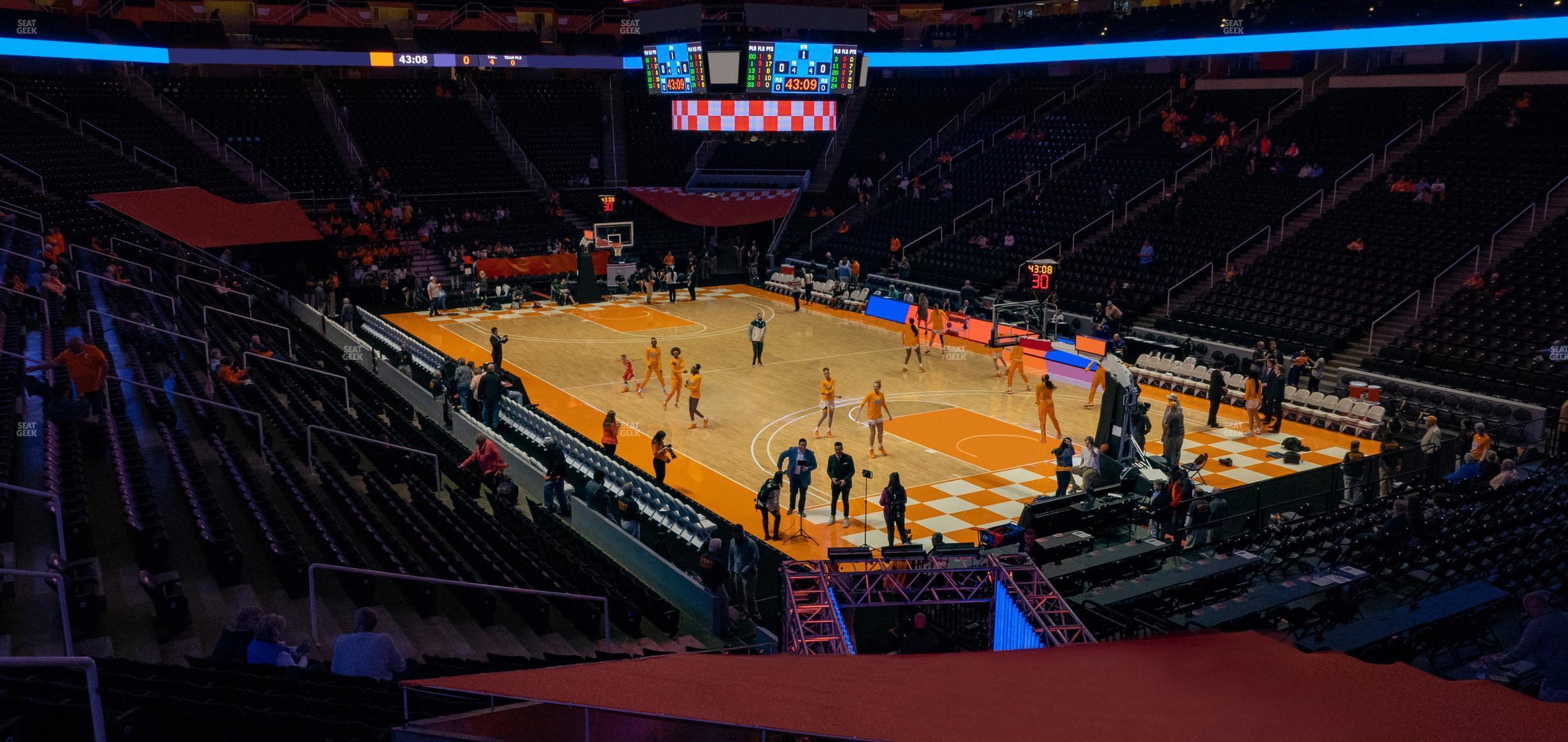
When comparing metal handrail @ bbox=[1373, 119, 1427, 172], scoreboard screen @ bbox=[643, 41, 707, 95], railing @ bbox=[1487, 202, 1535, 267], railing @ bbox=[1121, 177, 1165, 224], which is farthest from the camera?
railing @ bbox=[1121, 177, 1165, 224]

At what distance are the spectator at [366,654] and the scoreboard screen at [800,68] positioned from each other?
64.2 ft

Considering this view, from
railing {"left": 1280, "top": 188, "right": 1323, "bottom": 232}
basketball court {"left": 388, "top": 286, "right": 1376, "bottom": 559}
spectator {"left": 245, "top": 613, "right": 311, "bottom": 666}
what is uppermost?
railing {"left": 1280, "top": 188, "right": 1323, "bottom": 232}

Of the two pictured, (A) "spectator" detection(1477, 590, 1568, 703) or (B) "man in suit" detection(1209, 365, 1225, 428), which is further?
(B) "man in suit" detection(1209, 365, 1225, 428)

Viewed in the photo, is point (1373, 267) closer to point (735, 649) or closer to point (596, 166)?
point (735, 649)

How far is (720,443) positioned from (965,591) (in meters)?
8.63

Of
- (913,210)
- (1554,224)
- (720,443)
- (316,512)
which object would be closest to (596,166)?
(913,210)

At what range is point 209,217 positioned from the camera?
29.5m

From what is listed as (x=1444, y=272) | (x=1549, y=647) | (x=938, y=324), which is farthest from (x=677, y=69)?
(x=1549, y=647)

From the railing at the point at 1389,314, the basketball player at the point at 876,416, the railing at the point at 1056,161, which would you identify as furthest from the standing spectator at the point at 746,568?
the railing at the point at 1056,161

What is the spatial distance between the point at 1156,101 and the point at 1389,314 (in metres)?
16.7

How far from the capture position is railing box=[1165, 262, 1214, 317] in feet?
96.4

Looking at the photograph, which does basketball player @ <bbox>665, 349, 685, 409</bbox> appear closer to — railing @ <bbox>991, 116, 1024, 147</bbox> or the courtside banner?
the courtside banner

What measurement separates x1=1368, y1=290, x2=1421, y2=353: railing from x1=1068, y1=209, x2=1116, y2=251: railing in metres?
10.6

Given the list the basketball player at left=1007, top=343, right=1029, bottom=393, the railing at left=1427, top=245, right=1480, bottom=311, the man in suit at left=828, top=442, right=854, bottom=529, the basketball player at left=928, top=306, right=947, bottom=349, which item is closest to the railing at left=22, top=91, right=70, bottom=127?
the basketball player at left=928, top=306, right=947, bottom=349
